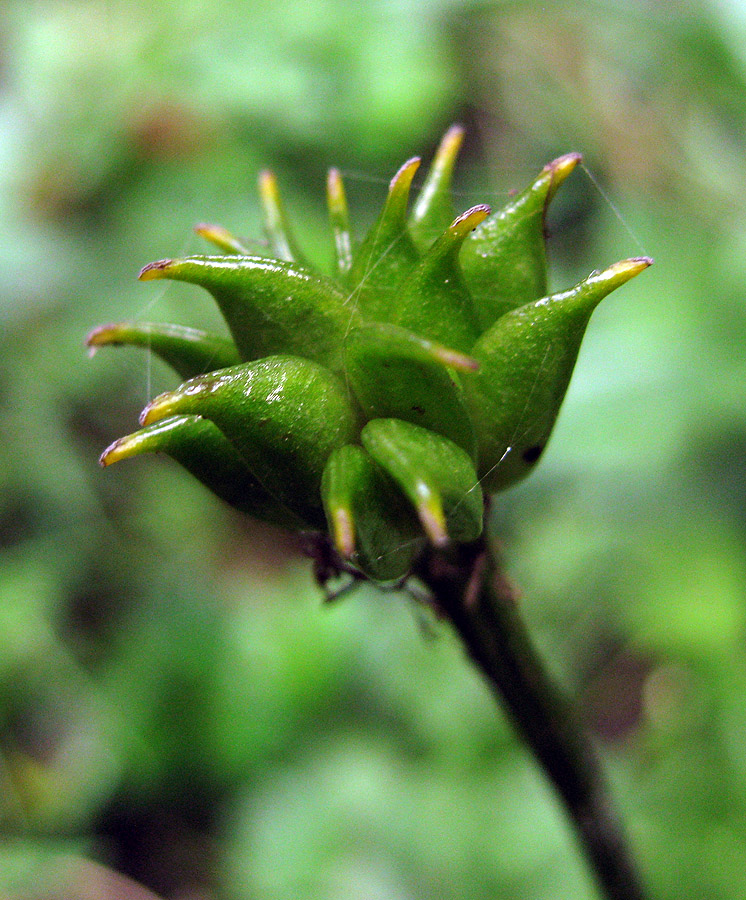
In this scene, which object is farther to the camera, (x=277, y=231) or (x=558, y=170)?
(x=277, y=231)

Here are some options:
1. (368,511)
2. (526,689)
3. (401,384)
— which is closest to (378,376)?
(401,384)

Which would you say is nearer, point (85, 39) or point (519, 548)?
point (519, 548)

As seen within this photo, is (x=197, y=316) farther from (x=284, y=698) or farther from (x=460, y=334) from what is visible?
(x=460, y=334)

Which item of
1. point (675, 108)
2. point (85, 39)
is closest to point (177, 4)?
point (85, 39)

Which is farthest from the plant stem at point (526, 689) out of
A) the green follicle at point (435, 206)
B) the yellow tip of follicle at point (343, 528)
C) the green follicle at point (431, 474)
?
the green follicle at point (435, 206)

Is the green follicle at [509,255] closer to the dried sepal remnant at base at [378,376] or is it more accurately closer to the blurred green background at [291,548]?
Answer: the dried sepal remnant at base at [378,376]

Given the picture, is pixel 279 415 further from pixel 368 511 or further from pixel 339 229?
pixel 339 229

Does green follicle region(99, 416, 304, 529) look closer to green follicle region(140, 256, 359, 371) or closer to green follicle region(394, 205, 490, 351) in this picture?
green follicle region(140, 256, 359, 371)

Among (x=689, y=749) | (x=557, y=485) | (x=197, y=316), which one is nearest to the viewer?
(x=689, y=749)

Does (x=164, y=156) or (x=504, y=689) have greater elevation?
(x=164, y=156)
